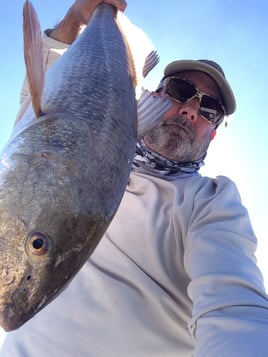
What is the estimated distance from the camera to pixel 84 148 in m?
1.74

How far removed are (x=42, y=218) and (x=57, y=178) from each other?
0.17m

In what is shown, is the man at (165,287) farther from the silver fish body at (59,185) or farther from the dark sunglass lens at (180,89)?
the dark sunglass lens at (180,89)

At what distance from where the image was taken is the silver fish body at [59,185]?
141 centimetres

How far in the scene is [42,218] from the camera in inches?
58.7

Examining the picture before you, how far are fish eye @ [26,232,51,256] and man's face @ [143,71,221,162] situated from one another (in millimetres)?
2200

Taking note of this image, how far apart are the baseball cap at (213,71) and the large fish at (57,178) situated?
5.60ft

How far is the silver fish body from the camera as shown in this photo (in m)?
1.41

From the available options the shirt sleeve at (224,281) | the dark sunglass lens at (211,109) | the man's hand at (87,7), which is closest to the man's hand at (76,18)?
the man's hand at (87,7)

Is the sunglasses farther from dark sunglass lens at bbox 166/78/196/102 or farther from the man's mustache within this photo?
the man's mustache

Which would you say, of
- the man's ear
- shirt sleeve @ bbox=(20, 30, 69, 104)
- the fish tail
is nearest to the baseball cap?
the man's ear

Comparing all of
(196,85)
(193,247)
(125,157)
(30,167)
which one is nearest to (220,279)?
(193,247)

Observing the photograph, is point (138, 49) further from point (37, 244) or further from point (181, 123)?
point (37, 244)

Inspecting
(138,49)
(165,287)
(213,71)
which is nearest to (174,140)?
(213,71)

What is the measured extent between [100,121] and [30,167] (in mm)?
439
